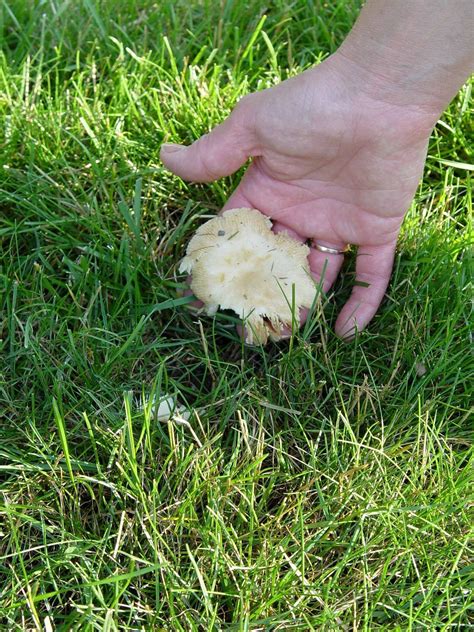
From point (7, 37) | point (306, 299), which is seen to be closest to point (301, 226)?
point (306, 299)

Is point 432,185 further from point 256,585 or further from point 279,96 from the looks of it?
point 256,585

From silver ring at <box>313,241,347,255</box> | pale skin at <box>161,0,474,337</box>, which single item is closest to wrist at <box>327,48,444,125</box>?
pale skin at <box>161,0,474,337</box>

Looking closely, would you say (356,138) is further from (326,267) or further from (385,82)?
(326,267)

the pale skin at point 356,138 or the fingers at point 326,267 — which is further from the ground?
the pale skin at point 356,138

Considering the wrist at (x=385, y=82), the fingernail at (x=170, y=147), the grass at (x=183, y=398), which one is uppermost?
the wrist at (x=385, y=82)

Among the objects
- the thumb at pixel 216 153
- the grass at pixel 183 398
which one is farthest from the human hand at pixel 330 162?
the grass at pixel 183 398

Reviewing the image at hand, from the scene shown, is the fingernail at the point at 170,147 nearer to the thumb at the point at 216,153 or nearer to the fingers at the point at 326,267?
the thumb at the point at 216,153
